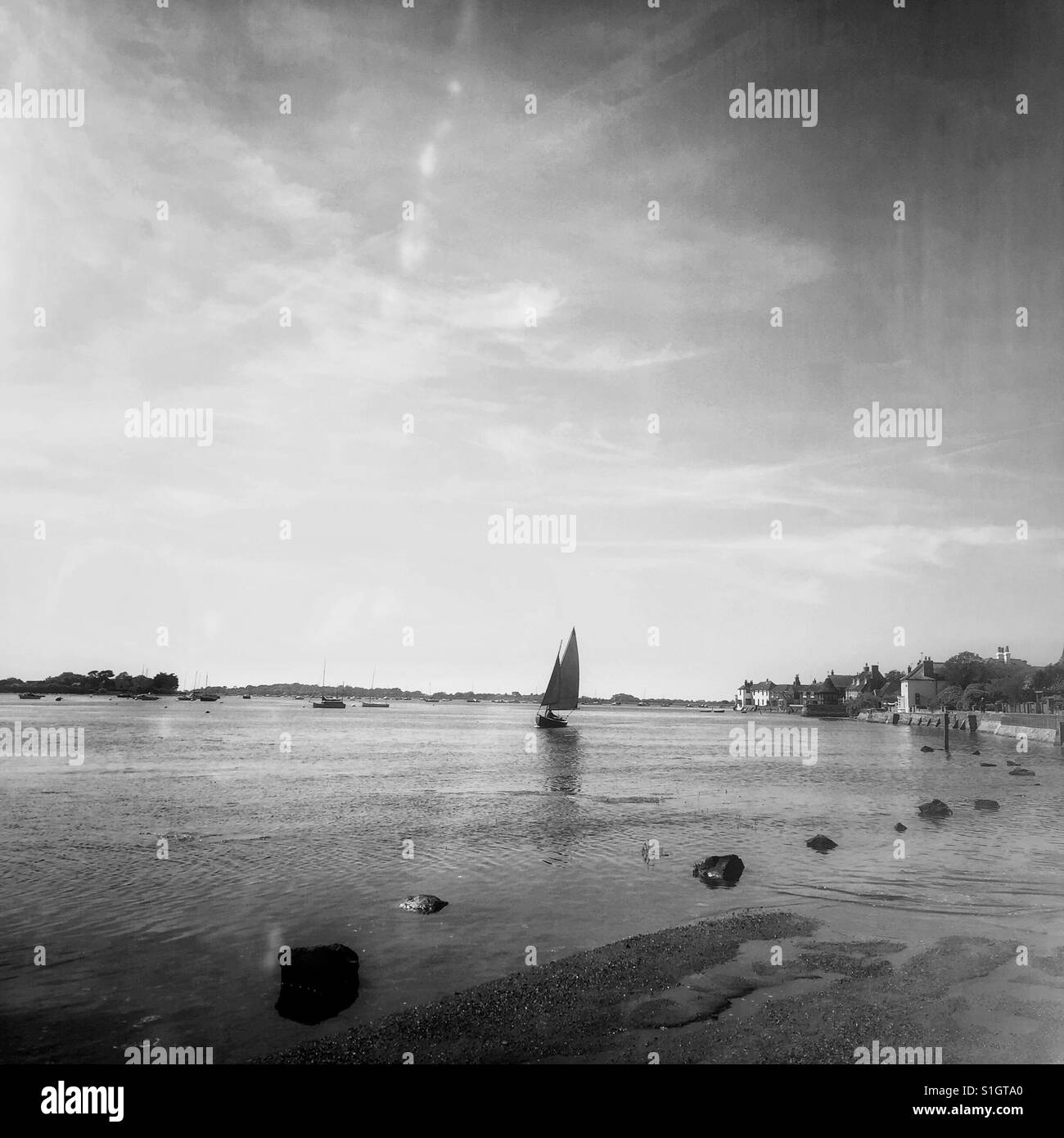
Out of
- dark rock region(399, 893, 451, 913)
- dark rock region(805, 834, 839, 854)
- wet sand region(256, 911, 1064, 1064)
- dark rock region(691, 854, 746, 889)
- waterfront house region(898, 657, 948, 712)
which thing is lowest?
waterfront house region(898, 657, 948, 712)

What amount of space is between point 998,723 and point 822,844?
100 metres

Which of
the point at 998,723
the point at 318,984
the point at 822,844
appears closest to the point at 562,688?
the point at 998,723

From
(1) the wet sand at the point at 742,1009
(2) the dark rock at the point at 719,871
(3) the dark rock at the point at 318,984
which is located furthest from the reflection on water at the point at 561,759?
(3) the dark rock at the point at 318,984

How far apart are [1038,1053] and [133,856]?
2613cm

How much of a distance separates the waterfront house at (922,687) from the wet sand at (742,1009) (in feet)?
616

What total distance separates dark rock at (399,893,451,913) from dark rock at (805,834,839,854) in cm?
1458

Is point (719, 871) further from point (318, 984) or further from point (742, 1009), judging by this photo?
point (318, 984)

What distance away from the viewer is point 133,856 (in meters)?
26.7

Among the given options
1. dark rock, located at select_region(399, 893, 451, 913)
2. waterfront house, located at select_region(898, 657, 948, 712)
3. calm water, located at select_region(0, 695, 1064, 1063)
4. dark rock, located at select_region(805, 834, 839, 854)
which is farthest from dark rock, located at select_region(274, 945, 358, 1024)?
waterfront house, located at select_region(898, 657, 948, 712)

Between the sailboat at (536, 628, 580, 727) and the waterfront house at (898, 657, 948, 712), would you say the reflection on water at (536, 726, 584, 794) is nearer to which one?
the sailboat at (536, 628, 580, 727)

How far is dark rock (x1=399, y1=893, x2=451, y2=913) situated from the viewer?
1981cm
